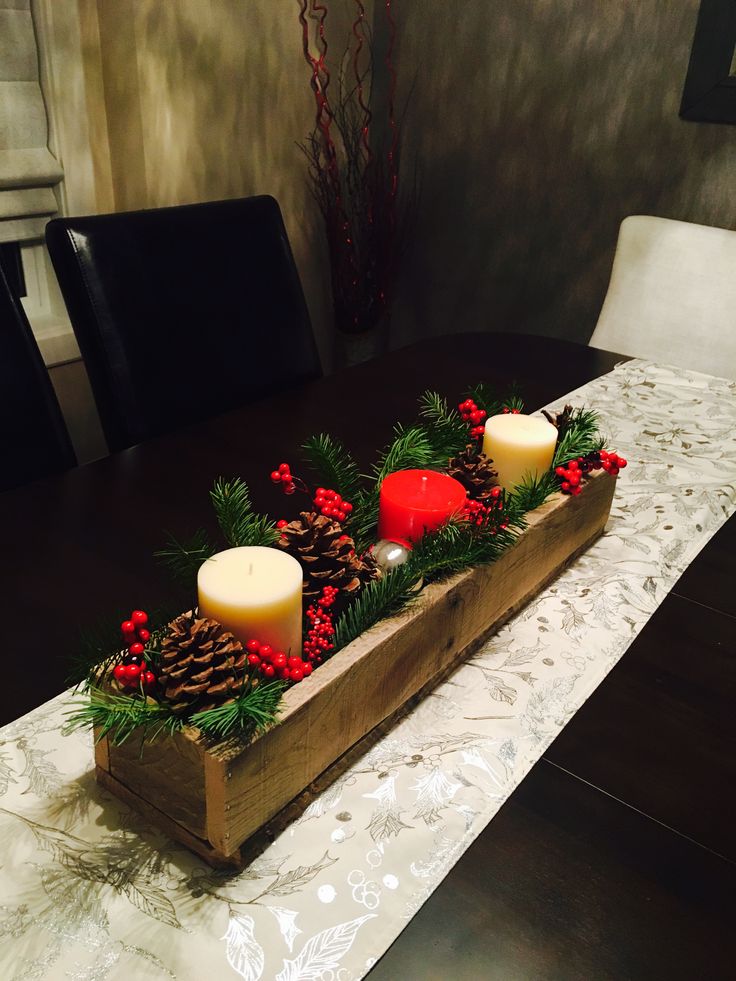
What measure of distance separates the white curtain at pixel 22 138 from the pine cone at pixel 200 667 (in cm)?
159

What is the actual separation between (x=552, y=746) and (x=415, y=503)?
218 mm

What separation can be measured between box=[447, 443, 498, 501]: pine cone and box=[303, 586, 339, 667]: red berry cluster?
0.66 ft

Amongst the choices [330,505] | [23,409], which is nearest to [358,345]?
[23,409]

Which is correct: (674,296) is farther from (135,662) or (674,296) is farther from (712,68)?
(135,662)

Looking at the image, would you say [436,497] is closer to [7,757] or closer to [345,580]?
[345,580]

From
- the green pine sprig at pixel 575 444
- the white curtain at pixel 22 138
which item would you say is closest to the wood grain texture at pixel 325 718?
the green pine sprig at pixel 575 444

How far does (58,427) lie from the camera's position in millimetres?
1150

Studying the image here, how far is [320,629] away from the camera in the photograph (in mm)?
596

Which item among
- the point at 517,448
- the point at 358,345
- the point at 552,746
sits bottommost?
the point at 358,345

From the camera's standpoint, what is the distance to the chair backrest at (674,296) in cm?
164

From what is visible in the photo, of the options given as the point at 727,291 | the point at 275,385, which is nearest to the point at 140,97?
the point at 275,385

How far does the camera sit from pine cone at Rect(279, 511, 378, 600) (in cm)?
63

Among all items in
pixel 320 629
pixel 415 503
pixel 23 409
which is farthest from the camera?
pixel 23 409

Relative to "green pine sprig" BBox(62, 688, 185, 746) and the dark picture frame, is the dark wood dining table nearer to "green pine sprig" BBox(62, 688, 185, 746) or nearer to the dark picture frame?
"green pine sprig" BBox(62, 688, 185, 746)
